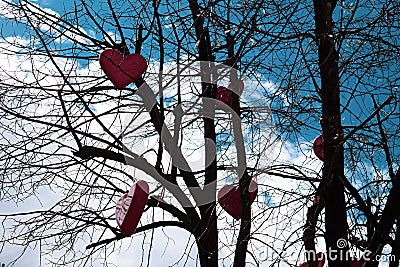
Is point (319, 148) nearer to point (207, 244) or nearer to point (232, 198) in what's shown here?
point (232, 198)

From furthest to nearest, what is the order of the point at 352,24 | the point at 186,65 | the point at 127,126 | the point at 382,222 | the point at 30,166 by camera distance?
the point at 30,166 → the point at 127,126 → the point at 186,65 → the point at 352,24 → the point at 382,222

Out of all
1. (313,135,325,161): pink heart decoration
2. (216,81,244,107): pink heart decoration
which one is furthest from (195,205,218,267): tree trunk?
(313,135,325,161): pink heart decoration

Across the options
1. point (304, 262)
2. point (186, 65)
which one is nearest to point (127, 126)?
point (186, 65)

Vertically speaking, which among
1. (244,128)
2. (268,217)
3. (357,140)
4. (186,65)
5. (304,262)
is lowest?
(304,262)

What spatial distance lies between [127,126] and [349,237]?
135 cm

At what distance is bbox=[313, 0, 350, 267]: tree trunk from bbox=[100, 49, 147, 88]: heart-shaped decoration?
0.85m

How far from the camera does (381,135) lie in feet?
7.22

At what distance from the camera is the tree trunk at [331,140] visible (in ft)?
7.17

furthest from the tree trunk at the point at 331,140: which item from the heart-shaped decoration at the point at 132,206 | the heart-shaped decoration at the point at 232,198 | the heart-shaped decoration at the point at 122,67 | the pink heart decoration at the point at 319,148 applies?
the heart-shaped decoration at the point at 122,67

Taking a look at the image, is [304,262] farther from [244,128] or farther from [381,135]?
[244,128]

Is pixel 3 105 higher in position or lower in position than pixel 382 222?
higher

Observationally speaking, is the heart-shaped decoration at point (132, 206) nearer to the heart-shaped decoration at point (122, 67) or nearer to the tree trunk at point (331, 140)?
the heart-shaped decoration at point (122, 67)

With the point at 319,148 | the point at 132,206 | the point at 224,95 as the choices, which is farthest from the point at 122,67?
the point at 319,148

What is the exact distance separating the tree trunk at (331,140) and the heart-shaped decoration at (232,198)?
1.12ft
